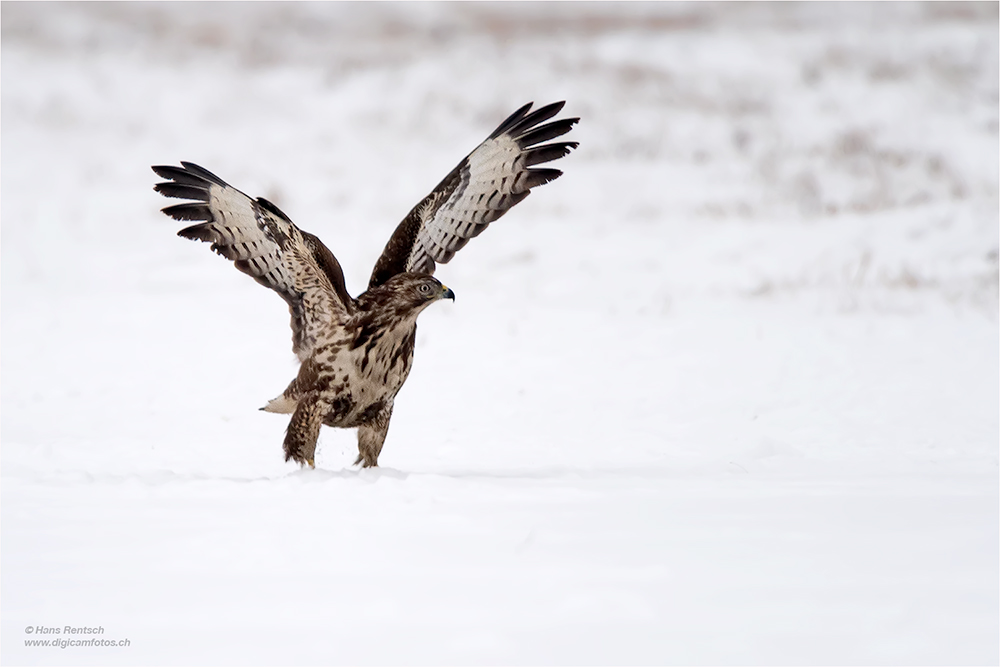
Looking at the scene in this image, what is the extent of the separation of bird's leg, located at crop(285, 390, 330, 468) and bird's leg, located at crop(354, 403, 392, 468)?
0.27 metres

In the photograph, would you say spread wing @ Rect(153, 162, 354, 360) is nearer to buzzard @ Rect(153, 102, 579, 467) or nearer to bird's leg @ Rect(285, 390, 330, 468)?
buzzard @ Rect(153, 102, 579, 467)

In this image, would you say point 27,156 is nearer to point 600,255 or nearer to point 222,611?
point 600,255

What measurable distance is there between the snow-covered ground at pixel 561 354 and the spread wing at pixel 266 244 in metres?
0.79

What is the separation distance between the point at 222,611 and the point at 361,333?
6.45ft

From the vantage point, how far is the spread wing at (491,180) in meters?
5.55

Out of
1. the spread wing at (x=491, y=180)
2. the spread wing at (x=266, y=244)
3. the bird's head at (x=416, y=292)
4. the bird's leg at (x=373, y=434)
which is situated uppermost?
the spread wing at (x=491, y=180)

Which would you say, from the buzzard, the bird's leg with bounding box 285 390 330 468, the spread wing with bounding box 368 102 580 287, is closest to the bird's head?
the buzzard

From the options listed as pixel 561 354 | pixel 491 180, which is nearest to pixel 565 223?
pixel 561 354

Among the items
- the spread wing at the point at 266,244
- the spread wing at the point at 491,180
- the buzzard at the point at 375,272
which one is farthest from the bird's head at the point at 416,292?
the spread wing at the point at 491,180

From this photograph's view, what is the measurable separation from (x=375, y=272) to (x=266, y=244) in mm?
549

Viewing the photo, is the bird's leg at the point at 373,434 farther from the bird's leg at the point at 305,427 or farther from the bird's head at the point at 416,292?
the bird's head at the point at 416,292

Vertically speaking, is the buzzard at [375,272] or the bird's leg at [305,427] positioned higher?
the buzzard at [375,272]

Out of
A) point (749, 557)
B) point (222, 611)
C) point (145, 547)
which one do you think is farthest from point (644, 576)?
point (145, 547)

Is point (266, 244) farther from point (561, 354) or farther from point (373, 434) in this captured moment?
point (561, 354)
